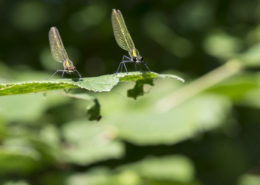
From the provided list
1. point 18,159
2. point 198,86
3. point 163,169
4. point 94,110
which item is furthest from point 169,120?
point 94,110

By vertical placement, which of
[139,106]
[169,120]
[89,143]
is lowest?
[89,143]

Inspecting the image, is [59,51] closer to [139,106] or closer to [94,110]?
[94,110]

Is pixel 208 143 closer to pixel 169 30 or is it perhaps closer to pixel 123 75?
pixel 169 30

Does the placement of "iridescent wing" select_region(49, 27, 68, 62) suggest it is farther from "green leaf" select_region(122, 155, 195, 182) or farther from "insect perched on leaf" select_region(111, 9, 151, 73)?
"green leaf" select_region(122, 155, 195, 182)

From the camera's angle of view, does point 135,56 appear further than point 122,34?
Yes

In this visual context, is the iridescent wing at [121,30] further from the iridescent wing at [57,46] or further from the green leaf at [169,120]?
the green leaf at [169,120]

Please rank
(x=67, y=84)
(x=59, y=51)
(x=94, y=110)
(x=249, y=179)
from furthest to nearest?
1. (x=249, y=179)
2. (x=59, y=51)
3. (x=94, y=110)
4. (x=67, y=84)

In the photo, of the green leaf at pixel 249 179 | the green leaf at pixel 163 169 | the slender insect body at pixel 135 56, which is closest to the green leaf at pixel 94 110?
the slender insect body at pixel 135 56

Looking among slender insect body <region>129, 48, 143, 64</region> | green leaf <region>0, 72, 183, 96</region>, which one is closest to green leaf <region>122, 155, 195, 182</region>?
slender insect body <region>129, 48, 143, 64</region>
